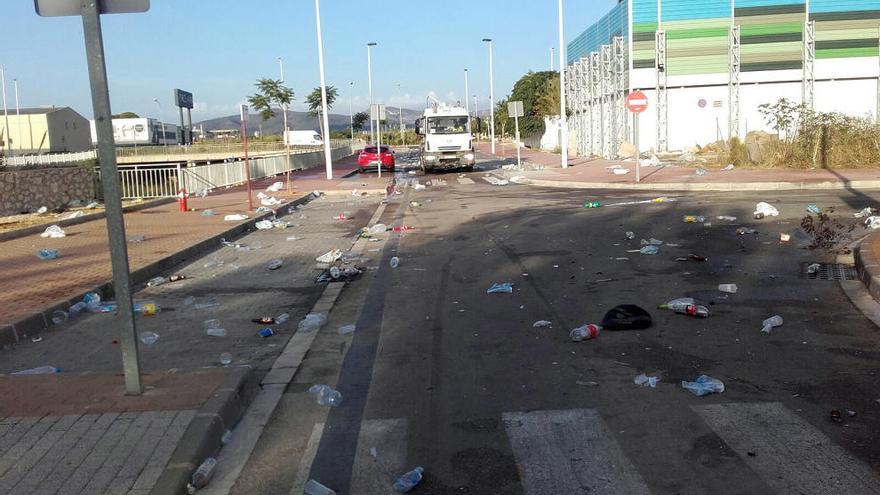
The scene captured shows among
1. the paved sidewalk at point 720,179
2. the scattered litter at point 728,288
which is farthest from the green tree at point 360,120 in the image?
the scattered litter at point 728,288

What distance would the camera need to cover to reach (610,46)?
46219 mm

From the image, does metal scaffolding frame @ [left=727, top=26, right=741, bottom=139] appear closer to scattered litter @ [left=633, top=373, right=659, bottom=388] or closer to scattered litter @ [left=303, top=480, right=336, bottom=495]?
scattered litter @ [left=633, top=373, right=659, bottom=388]

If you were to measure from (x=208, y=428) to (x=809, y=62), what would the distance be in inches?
1791

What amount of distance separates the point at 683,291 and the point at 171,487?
6648 mm

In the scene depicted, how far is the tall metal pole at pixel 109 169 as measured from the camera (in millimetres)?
5082

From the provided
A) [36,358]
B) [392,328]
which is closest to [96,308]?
[36,358]

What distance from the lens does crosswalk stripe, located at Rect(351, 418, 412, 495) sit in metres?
4.39

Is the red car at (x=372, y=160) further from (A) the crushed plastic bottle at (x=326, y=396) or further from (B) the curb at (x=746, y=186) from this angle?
(A) the crushed plastic bottle at (x=326, y=396)

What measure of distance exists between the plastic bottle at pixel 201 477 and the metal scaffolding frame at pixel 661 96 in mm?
41815

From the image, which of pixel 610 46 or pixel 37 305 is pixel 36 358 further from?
pixel 610 46

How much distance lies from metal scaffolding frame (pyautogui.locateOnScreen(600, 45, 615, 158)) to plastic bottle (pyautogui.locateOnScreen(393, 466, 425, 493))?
4367 centimetres

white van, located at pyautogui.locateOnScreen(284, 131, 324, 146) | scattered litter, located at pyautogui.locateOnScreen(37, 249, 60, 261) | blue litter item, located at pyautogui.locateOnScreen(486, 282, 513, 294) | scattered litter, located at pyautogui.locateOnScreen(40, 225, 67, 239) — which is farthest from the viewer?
white van, located at pyautogui.locateOnScreen(284, 131, 324, 146)

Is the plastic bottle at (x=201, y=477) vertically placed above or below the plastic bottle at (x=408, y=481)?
above

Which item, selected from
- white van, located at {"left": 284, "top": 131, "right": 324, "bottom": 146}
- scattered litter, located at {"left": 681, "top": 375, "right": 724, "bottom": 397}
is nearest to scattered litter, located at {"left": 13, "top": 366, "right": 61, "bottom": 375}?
scattered litter, located at {"left": 681, "top": 375, "right": 724, "bottom": 397}
